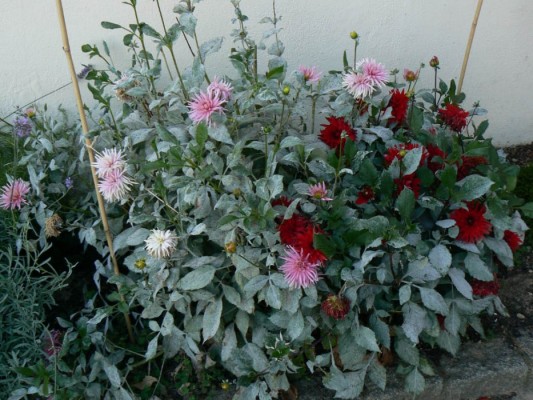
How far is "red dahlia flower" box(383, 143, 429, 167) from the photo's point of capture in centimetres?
197

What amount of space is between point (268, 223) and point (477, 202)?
0.73m

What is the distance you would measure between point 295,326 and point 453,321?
1.77 feet

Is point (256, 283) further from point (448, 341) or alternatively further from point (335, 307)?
point (448, 341)

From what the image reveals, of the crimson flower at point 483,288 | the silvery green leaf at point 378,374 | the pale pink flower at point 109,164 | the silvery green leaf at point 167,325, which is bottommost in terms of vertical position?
the silvery green leaf at point 378,374

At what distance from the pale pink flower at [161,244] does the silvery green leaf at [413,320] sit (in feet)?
2.57

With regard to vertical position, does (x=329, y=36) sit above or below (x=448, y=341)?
above

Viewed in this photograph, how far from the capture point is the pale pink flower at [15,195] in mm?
2191

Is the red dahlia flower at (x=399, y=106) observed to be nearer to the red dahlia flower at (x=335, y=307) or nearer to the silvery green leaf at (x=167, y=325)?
the red dahlia flower at (x=335, y=307)

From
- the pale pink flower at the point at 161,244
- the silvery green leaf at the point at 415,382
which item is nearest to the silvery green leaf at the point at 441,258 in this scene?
the silvery green leaf at the point at 415,382

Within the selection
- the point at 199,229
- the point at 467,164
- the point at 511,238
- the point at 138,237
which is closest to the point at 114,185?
the point at 138,237

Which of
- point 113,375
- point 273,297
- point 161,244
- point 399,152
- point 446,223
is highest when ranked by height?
point 399,152

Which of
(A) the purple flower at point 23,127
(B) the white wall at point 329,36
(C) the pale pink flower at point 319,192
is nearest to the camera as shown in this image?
(C) the pale pink flower at point 319,192

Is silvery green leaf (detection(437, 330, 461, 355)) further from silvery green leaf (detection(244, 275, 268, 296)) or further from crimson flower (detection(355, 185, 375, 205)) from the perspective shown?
silvery green leaf (detection(244, 275, 268, 296))

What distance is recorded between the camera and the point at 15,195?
2203mm
